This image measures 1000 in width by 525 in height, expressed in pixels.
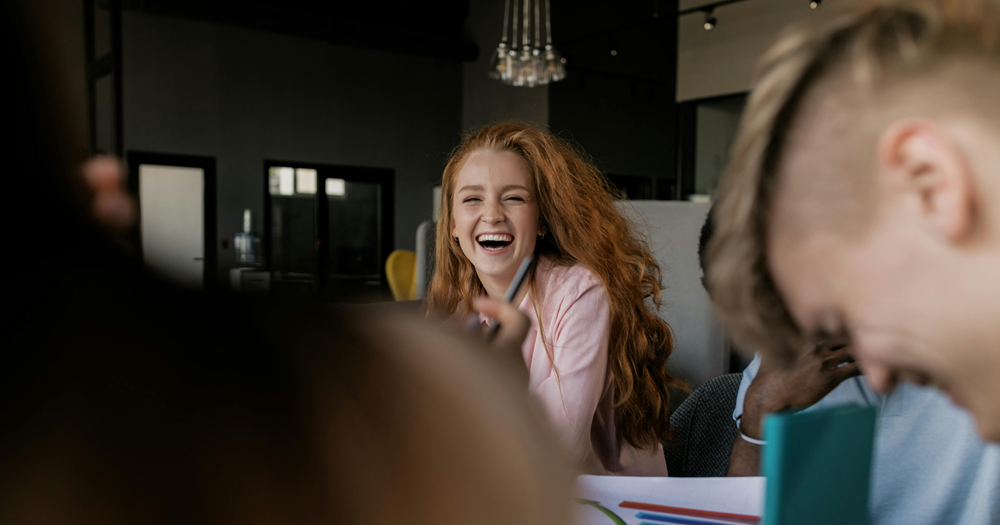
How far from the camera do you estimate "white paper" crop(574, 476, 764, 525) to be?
649 millimetres

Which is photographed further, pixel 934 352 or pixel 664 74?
pixel 664 74

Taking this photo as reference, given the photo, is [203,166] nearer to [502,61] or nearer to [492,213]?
[502,61]

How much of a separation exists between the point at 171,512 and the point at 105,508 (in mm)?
18

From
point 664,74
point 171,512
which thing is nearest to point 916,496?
point 171,512

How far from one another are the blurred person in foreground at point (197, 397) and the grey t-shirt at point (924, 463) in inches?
30.8

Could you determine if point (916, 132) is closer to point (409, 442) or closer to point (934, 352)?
point (934, 352)

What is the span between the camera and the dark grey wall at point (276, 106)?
25.3ft

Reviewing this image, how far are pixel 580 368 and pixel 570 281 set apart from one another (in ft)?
0.64

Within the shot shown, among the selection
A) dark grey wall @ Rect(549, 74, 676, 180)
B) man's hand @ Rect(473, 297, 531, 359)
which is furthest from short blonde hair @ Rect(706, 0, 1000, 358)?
dark grey wall @ Rect(549, 74, 676, 180)

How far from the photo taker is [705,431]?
1385 millimetres

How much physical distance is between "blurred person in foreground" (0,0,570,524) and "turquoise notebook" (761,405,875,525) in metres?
0.16

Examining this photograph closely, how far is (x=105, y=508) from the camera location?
19 cm

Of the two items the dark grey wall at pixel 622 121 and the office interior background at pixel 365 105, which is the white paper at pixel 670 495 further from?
the dark grey wall at pixel 622 121

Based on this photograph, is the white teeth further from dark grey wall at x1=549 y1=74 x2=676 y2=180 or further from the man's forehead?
dark grey wall at x1=549 y1=74 x2=676 y2=180
